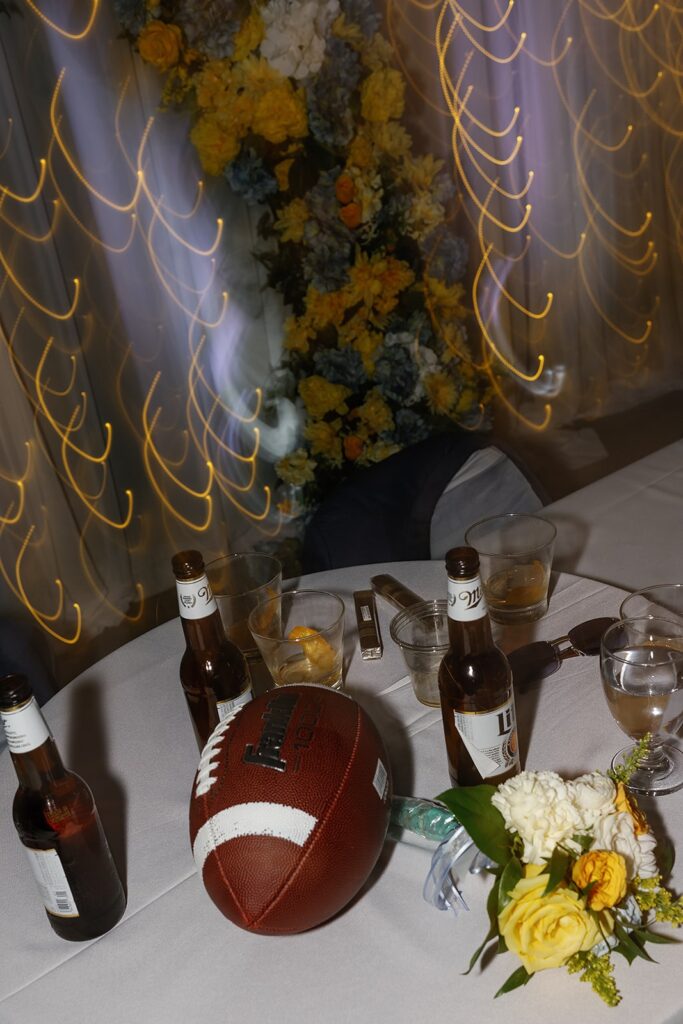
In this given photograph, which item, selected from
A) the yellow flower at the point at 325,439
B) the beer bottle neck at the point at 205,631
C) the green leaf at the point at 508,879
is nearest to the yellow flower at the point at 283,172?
the yellow flower at the point at 325,439

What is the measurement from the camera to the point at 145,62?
109 inches

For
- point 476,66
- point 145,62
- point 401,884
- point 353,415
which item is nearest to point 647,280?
point 476,66

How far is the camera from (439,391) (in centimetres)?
321

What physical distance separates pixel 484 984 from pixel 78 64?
8.77 ft

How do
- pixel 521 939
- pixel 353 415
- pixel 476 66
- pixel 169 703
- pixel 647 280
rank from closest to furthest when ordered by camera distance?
pixel 521 939 → pixel 169 703 → pixel 353 415 → pixel 476 66 → pixel 647 280

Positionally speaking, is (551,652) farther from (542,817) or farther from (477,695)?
(542,817)

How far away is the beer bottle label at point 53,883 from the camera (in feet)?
2.99

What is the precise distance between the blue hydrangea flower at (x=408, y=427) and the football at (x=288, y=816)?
2291 millimetres

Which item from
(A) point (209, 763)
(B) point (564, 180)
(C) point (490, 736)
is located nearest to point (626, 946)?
(C) point (490, 736)

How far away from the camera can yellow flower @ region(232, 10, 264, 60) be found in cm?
270

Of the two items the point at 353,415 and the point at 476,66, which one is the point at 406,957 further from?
the point at 476,66

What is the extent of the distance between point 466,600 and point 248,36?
234 cm

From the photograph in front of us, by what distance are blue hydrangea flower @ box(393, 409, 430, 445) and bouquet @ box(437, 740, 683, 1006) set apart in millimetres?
2397

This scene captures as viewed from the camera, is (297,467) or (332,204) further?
(297,467)
